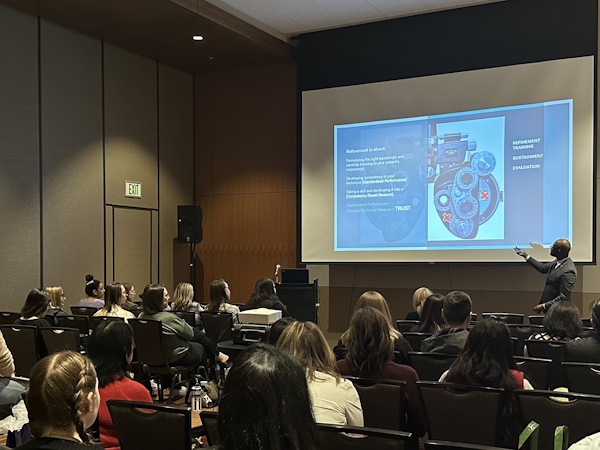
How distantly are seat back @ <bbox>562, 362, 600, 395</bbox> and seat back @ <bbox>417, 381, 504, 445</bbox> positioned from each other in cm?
79

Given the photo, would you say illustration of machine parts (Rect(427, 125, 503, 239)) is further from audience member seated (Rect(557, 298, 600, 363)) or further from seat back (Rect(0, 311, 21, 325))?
seat back (Rect(0, 311, 21, 325))

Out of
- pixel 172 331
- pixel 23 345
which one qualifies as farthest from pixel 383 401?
pixel 23 345

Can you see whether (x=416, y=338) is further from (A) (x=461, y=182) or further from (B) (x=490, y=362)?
(A) (x=461, y=182)

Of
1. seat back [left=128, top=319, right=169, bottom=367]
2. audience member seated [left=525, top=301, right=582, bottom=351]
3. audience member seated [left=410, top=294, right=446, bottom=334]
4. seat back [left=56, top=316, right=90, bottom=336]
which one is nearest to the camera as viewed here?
audience member seated [left=525, top=301, right=582, bottom=351]

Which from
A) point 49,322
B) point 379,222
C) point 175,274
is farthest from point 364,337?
point 175,274

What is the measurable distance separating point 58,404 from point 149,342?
350 cm

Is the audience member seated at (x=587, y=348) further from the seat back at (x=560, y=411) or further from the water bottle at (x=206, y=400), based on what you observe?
the water bottle at (x=206, y=400)

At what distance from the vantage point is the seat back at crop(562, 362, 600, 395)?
10.8 ft

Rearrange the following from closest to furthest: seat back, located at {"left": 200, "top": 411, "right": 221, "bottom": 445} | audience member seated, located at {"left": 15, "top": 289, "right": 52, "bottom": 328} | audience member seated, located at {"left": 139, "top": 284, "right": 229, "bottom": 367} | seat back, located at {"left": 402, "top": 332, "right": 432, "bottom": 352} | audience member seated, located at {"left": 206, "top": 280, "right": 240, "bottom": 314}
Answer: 1. seat back, located at {"left": 200, "top": 411, "right": 221, "bottom": 445}
2. seat back, located at {"left": 402, "top": 332, "right": 432, "bottom": 352}
3. audience member seated, located at {"left": 139, "top": 284, "right": 229, "bottom": 367}
4. audience member seated, located at {"left": 15, "top": 289, "right": 52, "bottom": 328}
5. audience member seated, located at {"left": 206, "top": 280, "right": 240, "bottom": 314}

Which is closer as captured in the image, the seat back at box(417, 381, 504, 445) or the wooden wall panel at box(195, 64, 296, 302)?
the seat back at box(417, 381, 504, 445)

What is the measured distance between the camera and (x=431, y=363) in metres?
3.69

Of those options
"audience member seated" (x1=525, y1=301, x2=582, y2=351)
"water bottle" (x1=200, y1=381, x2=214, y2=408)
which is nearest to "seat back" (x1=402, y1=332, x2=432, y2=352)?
"audience member seated" (x1=525, y1=301, x2=582, y2=351)

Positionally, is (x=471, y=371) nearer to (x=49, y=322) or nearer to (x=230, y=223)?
(x=49, y=322)

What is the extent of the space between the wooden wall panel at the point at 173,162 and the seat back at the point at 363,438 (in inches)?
357
